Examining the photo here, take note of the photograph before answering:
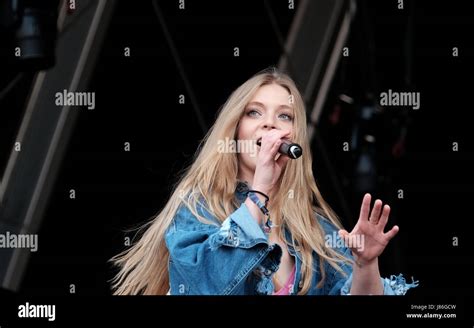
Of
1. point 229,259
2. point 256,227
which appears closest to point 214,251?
point 229,259

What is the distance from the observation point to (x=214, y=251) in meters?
4.73

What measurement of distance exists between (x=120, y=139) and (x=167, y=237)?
60.7 inches

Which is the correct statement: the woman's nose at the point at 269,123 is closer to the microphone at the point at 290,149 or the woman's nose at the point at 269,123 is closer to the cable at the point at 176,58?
the microphone at the point at 290,149

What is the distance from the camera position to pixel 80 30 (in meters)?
6.47

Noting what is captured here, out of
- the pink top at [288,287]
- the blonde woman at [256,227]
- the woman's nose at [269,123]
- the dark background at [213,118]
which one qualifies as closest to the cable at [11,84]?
the dark background at [213,118]

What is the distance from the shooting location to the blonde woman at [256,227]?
470 centimetres

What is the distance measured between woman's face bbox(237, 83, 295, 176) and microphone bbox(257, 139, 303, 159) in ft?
1.15

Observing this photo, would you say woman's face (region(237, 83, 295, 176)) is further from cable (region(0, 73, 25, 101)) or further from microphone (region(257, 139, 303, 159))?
cable (region(0, 73, 25, 101))

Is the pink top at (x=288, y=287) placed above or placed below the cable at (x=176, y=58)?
below

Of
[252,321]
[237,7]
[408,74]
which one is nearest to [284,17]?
[237,7]

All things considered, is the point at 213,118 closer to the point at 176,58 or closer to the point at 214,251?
the point at 176,58

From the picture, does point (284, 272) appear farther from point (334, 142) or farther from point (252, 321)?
point (334, 142)

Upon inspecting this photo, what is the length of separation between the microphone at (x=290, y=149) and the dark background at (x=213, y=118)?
1.18 m

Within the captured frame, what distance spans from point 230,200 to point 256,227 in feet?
1.28
